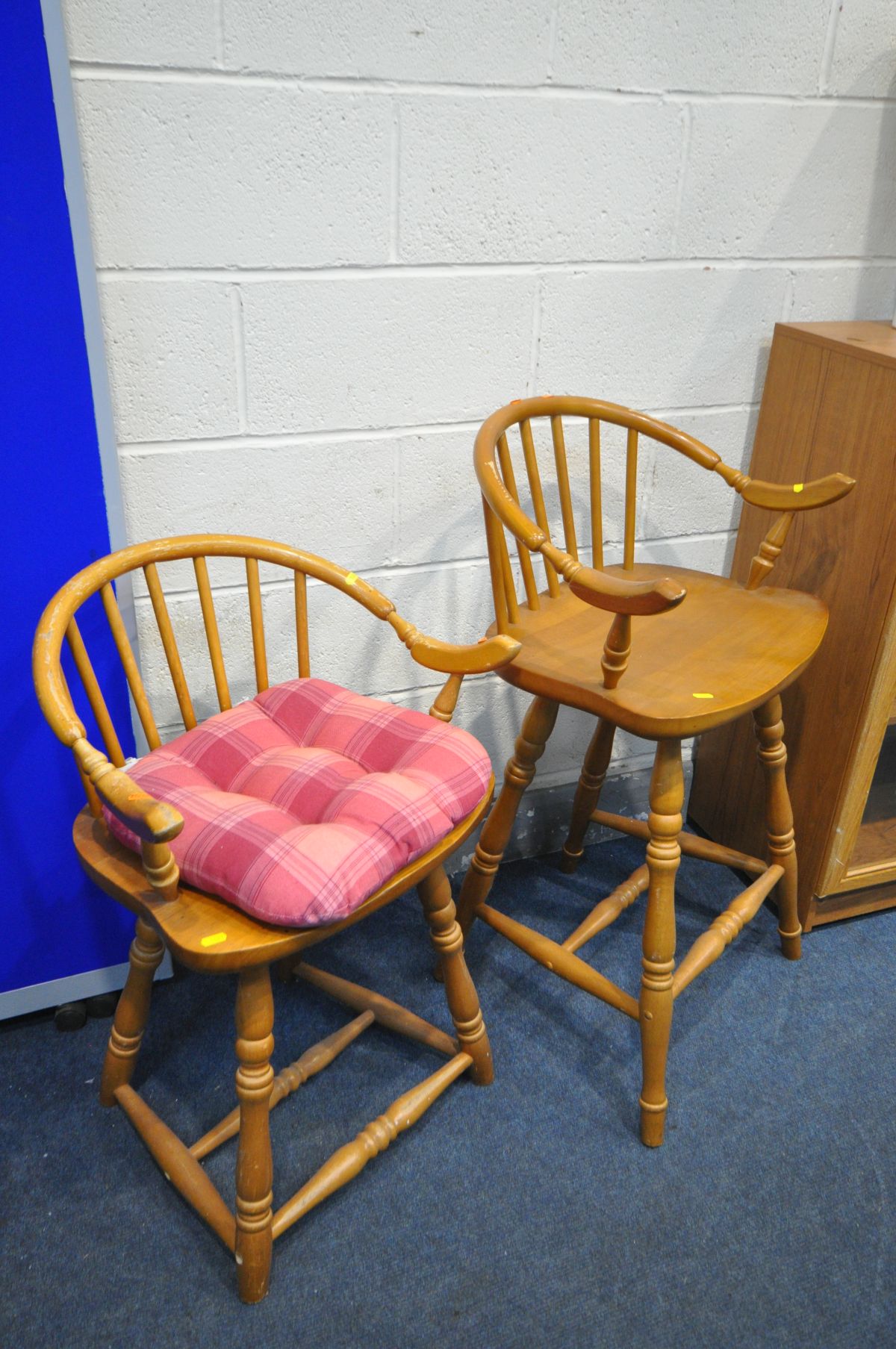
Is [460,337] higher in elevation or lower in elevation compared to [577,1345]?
higher

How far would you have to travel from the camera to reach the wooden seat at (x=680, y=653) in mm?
1272

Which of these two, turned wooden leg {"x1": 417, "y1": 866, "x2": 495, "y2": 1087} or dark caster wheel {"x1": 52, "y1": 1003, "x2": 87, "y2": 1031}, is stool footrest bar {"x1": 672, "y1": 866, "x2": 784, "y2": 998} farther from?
dark caster wheel {"x1": 52, "y1": 1003, "x2": 87, "y2": 1031}

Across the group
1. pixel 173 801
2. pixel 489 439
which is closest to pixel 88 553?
pixel 173 801

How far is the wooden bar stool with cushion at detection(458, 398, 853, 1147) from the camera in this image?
1.27 meters

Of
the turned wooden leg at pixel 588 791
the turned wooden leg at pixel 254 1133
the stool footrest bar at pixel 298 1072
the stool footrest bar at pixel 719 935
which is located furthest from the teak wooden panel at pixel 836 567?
the turned wooden leg at pixel 254 1133

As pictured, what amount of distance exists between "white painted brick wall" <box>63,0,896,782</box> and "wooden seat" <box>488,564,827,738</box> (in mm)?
268

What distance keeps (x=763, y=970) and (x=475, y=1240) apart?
0.69 meters

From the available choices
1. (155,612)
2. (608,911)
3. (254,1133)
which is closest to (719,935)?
(608,911)

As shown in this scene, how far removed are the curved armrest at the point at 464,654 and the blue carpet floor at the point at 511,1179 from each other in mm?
642

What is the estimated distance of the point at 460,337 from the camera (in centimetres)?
153

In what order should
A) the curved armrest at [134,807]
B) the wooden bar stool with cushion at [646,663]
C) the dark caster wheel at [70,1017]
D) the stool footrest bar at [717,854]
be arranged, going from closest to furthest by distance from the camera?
the curved armrest at [134,807], the wooden bar stool with cushion at [646,663], the dark caster wheel at [70,1017], the stool footrest bar at [717,854]

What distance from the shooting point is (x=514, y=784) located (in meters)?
1.51

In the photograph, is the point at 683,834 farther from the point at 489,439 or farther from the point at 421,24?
the point at 421,24

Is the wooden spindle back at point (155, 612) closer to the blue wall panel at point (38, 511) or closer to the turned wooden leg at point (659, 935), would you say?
the blue wall panel at point (38, 511)
